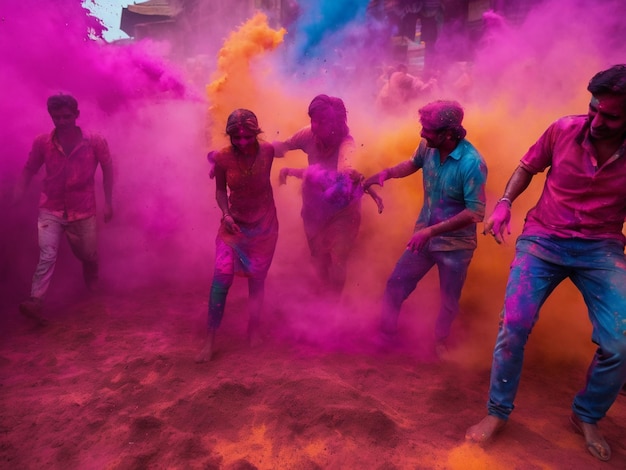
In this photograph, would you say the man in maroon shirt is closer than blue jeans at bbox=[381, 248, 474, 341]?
No

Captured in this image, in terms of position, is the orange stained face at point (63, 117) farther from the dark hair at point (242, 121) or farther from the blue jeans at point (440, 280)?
the blue jeans at point (440, 280)

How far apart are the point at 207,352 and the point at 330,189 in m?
1.88

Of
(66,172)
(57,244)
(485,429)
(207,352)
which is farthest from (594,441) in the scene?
(66,172)

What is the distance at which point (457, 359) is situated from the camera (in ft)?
12.9

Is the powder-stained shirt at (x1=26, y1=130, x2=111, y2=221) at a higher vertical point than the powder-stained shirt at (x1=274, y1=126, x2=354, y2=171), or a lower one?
lower

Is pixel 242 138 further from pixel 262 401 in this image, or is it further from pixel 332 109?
pixel 262 401

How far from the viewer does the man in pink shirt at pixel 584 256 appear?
8.48ft

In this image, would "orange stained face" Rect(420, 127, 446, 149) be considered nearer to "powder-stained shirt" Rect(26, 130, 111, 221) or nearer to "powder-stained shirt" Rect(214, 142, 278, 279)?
"powder-stained shirt" Rect(214, 142, 278, 279)

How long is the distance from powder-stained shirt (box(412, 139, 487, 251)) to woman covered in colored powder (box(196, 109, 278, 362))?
52.8 inches

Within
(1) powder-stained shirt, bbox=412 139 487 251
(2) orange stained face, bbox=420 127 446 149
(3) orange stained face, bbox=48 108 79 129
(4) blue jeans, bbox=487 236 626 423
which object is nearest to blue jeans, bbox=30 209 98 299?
(3) orange stained face, bbox=48 108 79 129

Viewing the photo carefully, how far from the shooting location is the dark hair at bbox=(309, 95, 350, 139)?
4.10 metres

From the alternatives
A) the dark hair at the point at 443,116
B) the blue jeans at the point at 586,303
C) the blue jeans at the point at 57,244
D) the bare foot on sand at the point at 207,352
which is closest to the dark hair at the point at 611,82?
the blue jeans at the point at 586,303

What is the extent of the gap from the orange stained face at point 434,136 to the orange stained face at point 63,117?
3429 millimetres

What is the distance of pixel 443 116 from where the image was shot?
133 inches
